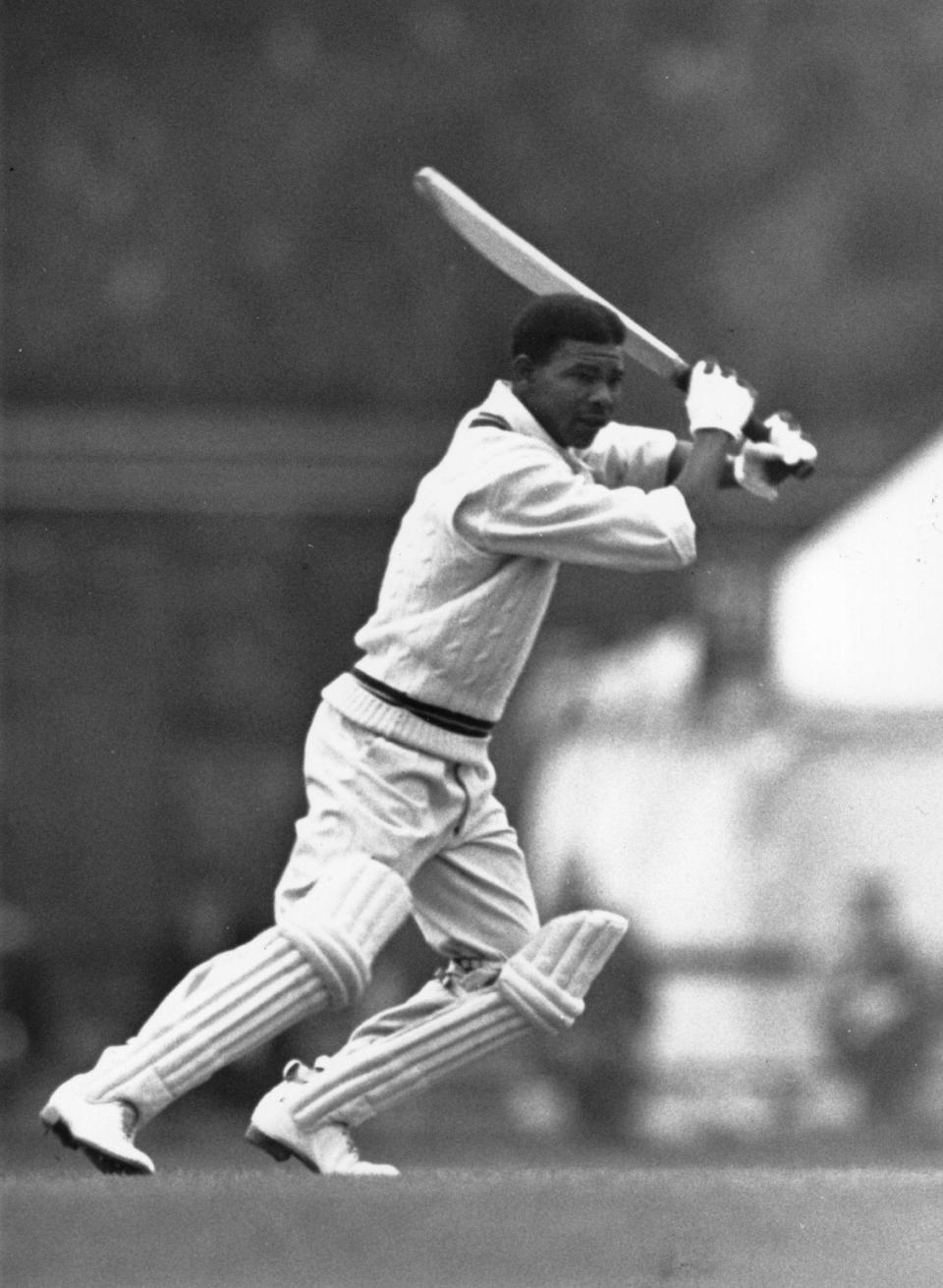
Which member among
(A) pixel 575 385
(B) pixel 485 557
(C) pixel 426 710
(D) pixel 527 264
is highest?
(D) pixel 527 264

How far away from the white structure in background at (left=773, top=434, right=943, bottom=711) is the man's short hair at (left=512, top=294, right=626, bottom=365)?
7096 millimetres

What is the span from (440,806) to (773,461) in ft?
2.82

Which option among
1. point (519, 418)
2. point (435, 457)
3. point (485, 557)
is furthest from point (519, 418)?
point (435, 457)

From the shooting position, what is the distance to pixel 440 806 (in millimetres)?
6172

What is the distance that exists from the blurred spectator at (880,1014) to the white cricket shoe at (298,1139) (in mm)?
7011

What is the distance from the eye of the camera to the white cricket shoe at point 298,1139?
6148mm

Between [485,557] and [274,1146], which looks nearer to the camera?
[485,557]

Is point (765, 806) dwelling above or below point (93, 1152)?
below

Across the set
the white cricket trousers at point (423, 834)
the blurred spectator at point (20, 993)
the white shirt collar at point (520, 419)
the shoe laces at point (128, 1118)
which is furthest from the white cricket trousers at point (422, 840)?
the blurred spectator at point (20, 993)

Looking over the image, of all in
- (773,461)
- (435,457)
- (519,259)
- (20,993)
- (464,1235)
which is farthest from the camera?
(435,457)

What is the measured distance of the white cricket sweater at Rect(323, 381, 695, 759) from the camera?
19.7ft

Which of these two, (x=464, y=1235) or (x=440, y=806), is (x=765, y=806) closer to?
(x=440, y=806)

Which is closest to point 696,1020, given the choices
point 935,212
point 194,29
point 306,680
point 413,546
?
point 306,680

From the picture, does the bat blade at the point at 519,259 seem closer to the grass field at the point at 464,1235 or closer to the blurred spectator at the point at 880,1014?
the grass field at the point at 464,1235
